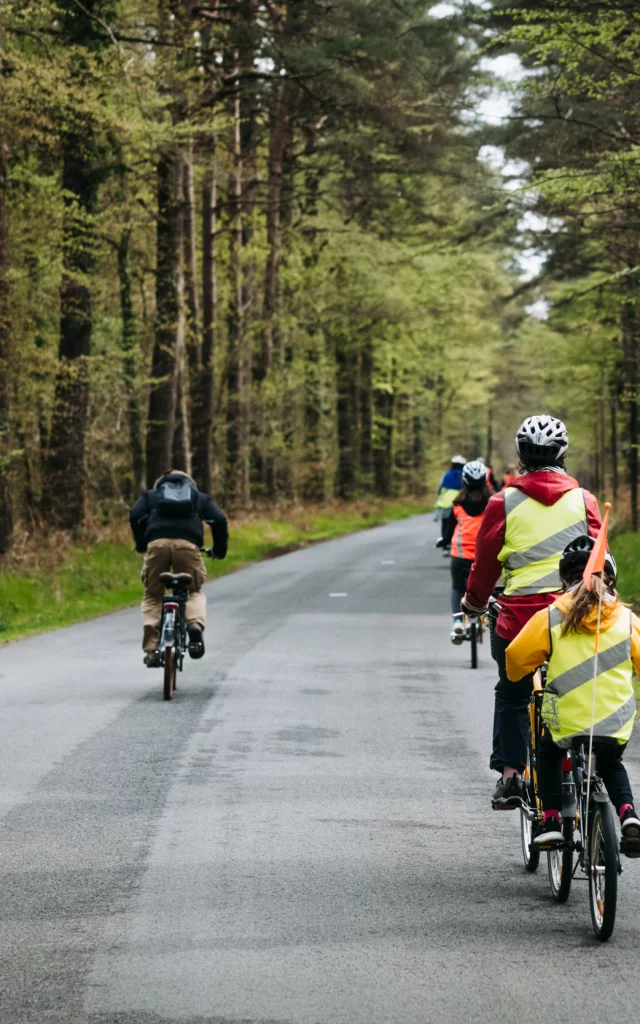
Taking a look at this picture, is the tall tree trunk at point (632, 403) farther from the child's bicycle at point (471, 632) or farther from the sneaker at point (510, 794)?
the sneaker at point (510, 794)

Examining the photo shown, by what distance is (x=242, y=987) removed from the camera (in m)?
5.05

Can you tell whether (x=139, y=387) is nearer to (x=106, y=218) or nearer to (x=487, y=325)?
(x=106, y=218)

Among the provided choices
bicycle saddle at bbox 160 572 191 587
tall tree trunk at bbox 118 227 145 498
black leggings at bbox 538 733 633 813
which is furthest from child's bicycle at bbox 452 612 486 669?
tall tree trunk at bbox 118 227 145 498

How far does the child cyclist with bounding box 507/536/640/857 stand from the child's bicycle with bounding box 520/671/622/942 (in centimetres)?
8

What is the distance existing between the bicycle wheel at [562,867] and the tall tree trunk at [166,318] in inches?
966

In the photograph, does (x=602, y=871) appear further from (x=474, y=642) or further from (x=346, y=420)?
(x=346, y=420)

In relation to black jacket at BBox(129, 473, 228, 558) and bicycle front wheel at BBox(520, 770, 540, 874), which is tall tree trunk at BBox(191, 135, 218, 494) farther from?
bicycle front wheel at BBox(520, 770, 540, 874)

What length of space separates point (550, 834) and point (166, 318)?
25.5m

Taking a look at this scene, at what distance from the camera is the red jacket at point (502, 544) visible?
6.83 metres

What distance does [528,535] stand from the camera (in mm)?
6863

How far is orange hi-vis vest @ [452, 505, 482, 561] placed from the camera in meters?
15.2

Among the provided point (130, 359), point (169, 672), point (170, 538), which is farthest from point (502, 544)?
point (130, 359)

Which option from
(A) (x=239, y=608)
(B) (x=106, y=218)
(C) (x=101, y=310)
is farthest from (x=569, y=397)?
(A) (x=239, y=608)

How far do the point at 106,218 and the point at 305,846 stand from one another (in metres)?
22.4
